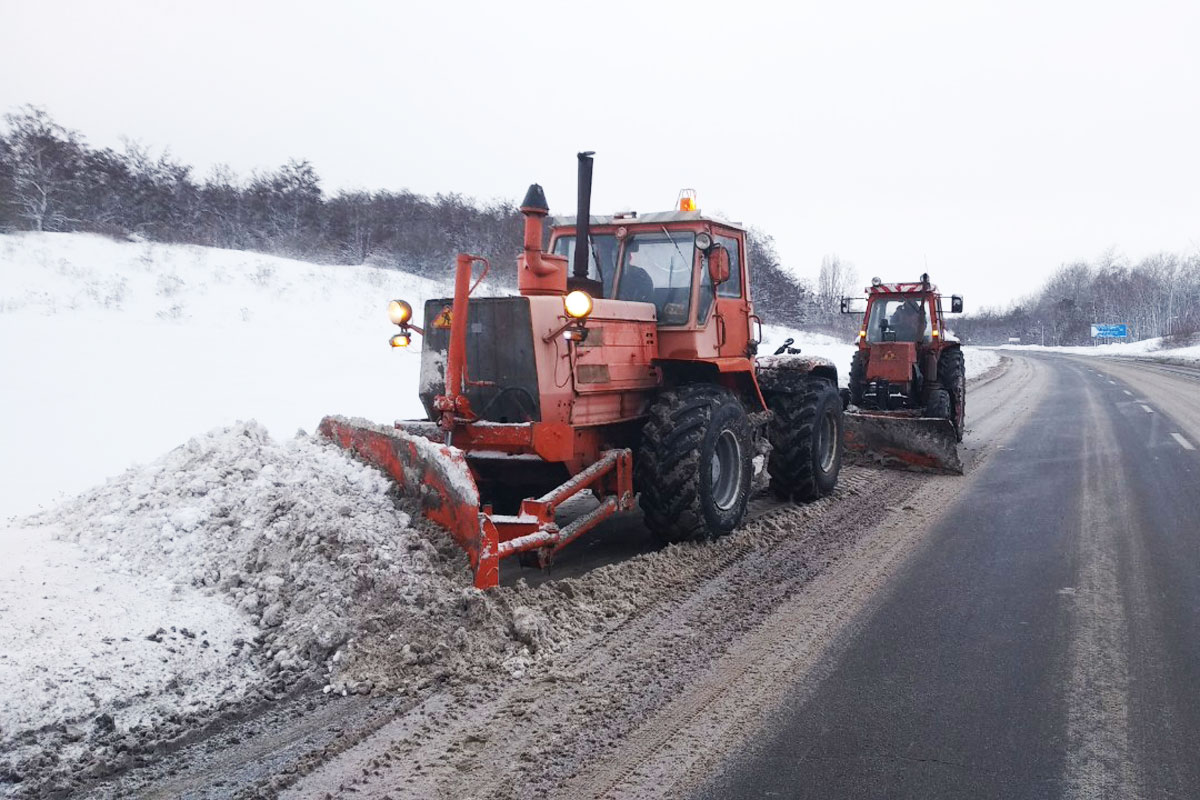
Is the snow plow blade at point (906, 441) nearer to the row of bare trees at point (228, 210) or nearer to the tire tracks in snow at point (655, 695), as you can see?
the tire tracks in snow at point (655, 695)

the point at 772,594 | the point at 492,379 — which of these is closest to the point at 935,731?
the point at 772,594

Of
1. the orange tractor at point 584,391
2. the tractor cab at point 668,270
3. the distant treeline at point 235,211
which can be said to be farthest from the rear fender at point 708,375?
the distant treeline at point 235,211

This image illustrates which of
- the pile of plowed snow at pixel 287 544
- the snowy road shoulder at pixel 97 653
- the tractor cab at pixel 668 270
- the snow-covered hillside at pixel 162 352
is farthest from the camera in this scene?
the snow-covered hillside at pixel 162 352

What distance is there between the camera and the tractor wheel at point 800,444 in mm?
7734

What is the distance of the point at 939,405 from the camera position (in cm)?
1133

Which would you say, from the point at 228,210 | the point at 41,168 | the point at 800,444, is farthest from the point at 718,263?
the point at 228,210

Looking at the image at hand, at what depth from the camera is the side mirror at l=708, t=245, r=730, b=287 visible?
249 inches

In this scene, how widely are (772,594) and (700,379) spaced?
2144 millimetres

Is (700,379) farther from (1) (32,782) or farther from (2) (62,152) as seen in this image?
(2) (62,152)

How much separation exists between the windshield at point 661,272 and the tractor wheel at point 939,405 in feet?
19.7

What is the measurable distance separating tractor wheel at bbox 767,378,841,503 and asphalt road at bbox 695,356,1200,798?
1.16 meters

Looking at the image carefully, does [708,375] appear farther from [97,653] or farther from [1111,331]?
[1111,331]

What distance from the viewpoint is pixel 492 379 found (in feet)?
18.4

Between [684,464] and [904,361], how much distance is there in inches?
271
